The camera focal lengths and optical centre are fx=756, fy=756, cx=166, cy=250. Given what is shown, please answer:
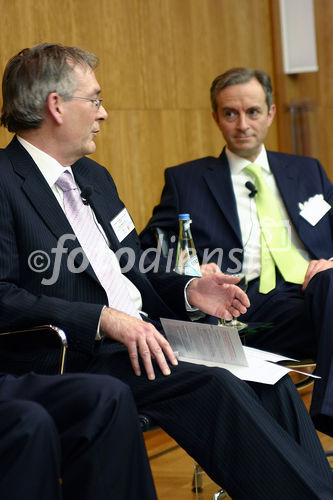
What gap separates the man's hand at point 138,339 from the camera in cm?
238

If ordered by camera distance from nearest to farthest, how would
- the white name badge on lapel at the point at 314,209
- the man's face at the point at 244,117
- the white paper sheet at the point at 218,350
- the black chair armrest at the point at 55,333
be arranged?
the black chair armrest at the point at 55,333, the white paper sheet at the point at 218,350, the white name badge on lapel at the point at 314,209, the man's face at the point at 244,117

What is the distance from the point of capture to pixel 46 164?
108 inches

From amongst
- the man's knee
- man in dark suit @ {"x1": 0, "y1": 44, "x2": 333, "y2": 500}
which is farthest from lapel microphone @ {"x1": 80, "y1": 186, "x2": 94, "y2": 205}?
the man's knee

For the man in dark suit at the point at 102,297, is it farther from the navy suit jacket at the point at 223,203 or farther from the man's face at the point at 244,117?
the man's face at the point at 244,117

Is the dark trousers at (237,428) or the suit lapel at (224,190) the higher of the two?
the suit lapel at (224,190)

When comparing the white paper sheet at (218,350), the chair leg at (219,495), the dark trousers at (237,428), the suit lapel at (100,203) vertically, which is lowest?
the chair leg at (219,495)

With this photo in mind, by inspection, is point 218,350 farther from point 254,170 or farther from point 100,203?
point 254,170

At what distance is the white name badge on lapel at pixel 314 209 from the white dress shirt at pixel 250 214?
3.4 inches

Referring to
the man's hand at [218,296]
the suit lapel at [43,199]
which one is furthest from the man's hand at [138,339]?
the man's hand at [218,296]

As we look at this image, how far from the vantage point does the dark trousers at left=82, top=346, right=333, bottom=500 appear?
7.23 ft

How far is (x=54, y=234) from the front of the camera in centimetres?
261

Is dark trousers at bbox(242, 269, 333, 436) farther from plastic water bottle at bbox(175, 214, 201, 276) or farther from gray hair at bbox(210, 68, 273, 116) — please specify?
gray hair at bbox(210, 68, 273, 116)

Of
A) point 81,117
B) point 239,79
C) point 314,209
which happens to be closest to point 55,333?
point 81,117

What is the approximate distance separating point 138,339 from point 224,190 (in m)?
1.57
